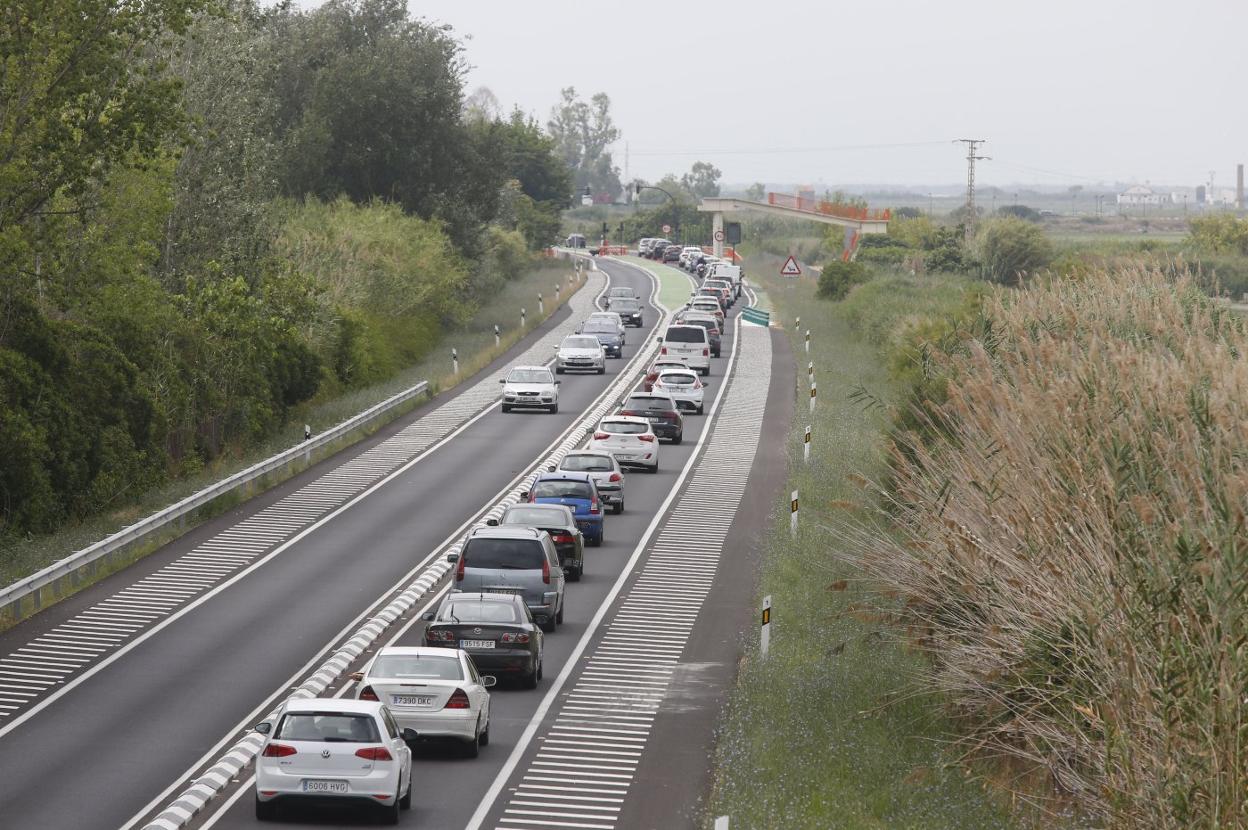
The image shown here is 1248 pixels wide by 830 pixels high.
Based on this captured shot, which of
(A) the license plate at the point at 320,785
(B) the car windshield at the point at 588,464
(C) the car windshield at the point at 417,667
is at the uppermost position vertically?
(C) the car windshield at the point at 417,667

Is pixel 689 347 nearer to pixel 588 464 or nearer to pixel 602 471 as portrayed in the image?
pixel 602 471

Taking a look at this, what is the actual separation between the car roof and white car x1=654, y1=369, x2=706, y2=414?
37.7 m

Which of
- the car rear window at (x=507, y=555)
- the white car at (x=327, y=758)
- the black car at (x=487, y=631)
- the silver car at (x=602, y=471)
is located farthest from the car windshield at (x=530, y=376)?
the white car at (x=327, y=758)

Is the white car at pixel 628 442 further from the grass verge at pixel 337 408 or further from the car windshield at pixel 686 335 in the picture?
the car windshield at pixel 686 335

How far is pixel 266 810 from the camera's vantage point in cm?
1836

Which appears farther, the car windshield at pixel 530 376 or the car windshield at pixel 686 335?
the car windshield at pixel 686 335

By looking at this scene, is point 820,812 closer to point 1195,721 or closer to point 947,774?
point 947,774

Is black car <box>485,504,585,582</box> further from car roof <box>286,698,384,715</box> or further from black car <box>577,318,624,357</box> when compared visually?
black car <box>577,318,624,357</box>

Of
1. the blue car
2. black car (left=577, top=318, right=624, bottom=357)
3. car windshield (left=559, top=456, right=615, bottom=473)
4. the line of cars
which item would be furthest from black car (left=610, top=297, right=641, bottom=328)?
the blue car

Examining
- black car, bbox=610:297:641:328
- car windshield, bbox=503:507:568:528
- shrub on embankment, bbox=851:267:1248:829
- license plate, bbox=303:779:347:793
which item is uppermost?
shrub on embankment, bbox=851:267:1248:829

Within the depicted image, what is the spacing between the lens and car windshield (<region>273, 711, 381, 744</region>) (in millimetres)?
18094

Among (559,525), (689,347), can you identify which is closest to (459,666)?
(559,525)

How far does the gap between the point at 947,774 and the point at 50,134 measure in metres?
20.5

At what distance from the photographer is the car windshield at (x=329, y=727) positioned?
59.4ft
